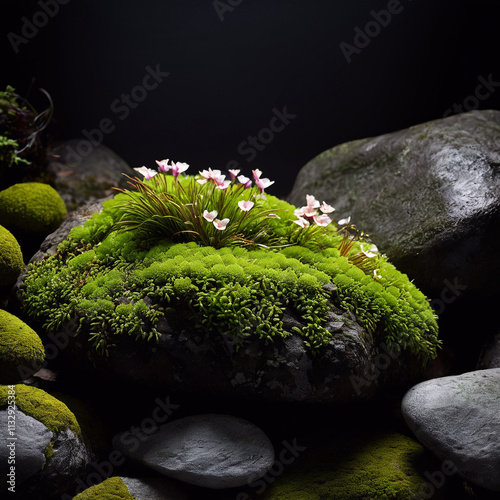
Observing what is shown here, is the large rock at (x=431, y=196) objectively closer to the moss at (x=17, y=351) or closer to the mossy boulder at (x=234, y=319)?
the mossy boulder at (x=234, y=319)

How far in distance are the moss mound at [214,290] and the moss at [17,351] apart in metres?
0.21

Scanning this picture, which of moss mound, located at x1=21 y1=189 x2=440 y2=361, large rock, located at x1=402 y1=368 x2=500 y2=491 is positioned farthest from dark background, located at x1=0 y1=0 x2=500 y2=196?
large rock, located at x1=402 y1=368 x2=500 y2=491

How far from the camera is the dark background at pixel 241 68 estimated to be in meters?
5.09

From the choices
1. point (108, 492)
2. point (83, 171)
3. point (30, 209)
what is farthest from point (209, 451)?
point (83, 171)

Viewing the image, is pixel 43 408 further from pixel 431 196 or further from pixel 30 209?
pixel 431 196

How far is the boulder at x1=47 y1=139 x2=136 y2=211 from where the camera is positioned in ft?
16.6

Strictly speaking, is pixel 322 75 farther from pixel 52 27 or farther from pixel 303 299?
pixel 303 299

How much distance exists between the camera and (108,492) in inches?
100

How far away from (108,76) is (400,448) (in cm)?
478

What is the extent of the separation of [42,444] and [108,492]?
444 millimetres

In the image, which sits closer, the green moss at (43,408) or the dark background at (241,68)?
the green moss at (43,408)

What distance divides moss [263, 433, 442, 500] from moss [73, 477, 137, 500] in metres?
0.79

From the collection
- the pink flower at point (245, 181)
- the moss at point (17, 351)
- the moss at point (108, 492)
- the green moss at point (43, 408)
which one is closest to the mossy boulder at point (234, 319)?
the moss at point (17, 351)

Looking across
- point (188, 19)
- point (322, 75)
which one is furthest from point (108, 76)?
point (322, 75)
